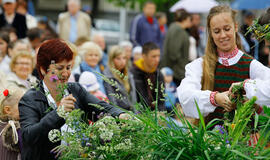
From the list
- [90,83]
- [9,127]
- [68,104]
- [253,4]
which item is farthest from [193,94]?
[253,4]

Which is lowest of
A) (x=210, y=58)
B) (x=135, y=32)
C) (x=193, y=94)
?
(x=135, y=32)

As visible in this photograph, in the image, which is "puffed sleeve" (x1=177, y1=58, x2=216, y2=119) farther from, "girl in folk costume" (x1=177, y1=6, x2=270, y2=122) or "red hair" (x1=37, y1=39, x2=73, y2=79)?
"red hair" (x1=37, y1=39, x2=73, y2=79)

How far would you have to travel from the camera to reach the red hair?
11.6ft

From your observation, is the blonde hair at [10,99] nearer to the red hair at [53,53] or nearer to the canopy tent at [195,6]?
the red hair at [53,53]

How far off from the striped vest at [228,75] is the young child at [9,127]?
143 centimetres

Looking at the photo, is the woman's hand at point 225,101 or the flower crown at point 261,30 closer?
the flower crown at point 261,30

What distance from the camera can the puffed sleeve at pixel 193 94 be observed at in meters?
3.51

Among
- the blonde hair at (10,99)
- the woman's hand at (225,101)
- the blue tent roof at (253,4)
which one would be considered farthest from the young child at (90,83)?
the blue tent roof at (253,4)

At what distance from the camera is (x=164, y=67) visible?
10602 mm

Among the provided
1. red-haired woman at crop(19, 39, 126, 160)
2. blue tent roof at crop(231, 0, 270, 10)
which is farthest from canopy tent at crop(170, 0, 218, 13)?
red-haired woman at crop(19, 39, 126, 160)

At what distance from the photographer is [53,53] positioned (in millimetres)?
3529

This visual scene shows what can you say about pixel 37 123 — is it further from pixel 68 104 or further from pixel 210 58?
pixel 210 58

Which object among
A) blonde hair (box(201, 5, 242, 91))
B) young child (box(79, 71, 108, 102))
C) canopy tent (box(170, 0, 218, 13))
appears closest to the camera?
blonde hair (box(201, 5, 242, 91))

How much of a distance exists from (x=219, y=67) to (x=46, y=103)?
129 centimetres
